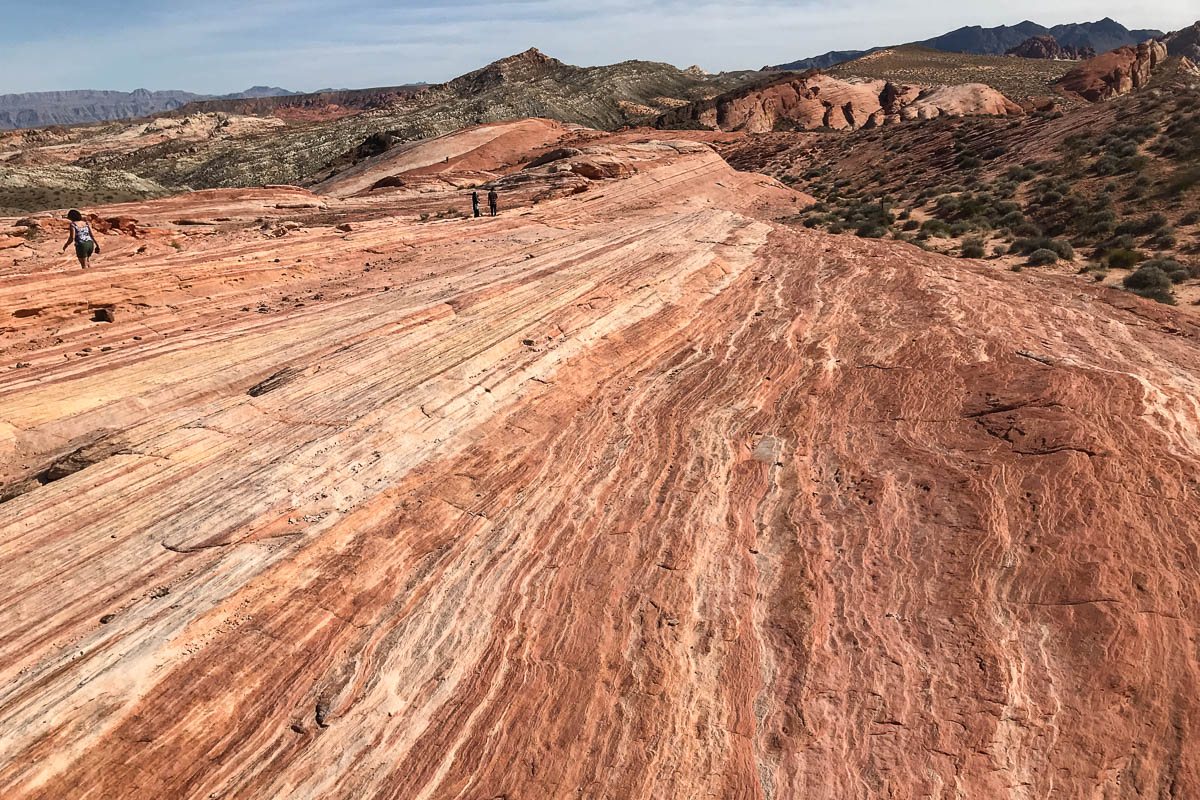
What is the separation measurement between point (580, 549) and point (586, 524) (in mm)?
469

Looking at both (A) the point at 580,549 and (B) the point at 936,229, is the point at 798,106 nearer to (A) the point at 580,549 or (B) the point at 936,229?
(B) the point at 936,229

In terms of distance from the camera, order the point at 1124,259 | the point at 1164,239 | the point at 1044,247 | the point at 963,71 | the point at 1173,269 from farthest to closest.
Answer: the point at 963,71 < the point at 1044,247 < the point at 1164,239 < the point at 1124,259 < the point at 1173,269

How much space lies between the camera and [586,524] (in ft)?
25.2

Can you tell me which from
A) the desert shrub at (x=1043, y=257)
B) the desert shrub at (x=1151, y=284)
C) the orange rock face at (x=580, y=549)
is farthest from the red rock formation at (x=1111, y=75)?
the orange rock face at (x=580, y=549)

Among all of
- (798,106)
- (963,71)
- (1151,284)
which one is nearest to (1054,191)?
(1151,284)

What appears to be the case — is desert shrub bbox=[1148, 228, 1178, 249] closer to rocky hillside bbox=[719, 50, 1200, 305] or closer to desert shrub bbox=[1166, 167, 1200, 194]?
rocky hillside bbox=[719, 50, 1200, 305]

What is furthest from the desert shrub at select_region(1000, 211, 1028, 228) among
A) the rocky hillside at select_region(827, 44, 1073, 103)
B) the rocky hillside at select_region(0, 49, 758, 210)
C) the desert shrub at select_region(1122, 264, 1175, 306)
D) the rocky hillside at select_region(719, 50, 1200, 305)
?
the rocky hillside at select_region(827, 44, 1073, 103)

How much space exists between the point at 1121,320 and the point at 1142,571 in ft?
31.5

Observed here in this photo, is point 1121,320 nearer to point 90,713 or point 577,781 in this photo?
point 577,781

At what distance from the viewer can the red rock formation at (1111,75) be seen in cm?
6450

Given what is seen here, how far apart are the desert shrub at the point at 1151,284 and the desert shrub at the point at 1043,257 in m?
2.45

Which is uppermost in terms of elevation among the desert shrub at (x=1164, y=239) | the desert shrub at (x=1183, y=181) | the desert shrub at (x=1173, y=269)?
the desert shrub at (x=1183, y=181)

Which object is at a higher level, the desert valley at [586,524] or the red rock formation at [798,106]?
the red rock formation at [798,106]

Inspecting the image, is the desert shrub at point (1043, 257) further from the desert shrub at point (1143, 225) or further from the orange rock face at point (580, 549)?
the orange rock face at point (580, 549)
